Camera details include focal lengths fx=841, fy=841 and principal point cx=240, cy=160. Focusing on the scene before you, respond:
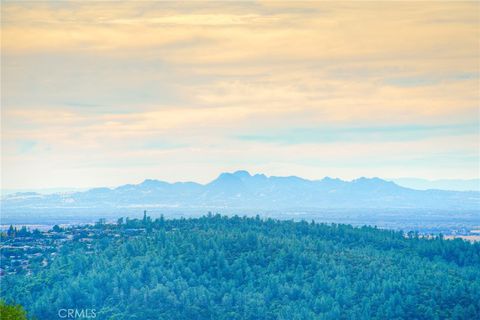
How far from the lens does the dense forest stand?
12738 cm

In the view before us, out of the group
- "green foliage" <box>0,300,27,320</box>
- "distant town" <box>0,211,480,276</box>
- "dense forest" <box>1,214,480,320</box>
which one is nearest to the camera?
"green foliage" <box>0,300,27,320</box>

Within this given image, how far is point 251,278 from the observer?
141500mm

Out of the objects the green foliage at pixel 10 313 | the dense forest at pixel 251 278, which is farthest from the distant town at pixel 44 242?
the green foliage at pixel 10 313

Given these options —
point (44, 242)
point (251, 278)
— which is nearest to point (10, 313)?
point (251, 278)

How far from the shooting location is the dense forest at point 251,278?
127 metres

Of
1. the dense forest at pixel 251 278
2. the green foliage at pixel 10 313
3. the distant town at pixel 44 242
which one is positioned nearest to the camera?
the green foliage at pixel 10 313

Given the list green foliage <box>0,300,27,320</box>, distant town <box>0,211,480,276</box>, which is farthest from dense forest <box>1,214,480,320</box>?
green foliage <box>0,300,27,320</box>

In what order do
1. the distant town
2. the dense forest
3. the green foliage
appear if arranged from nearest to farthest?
the green foliage, the dense forest, the distant town

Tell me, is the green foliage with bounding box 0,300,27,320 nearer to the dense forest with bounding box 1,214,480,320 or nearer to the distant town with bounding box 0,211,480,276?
the dense forest with bounding box 1,214,480,320

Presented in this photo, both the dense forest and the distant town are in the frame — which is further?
the distant town

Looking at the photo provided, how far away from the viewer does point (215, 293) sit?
13562cm

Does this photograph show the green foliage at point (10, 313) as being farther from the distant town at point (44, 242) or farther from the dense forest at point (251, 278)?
the distant town at point (44, 242)

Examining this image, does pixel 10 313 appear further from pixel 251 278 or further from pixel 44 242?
pixel 44 242

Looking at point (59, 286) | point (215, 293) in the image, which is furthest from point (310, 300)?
point (59, 286)
